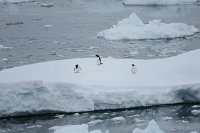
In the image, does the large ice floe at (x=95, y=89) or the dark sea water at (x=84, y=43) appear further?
the large ice floe at (x=95, y=89)

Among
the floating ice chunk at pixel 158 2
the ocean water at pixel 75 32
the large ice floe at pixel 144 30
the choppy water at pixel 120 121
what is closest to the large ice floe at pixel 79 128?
the choppy water at pixel 120 121

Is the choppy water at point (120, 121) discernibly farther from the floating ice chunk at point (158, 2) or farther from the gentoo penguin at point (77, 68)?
the floating ice chunk at point (158, 2)

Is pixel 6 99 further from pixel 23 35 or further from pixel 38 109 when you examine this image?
pixel 23 35

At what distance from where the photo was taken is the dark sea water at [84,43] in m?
13.0

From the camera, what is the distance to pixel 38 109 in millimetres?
13781

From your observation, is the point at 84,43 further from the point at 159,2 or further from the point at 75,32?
the point at 159,2

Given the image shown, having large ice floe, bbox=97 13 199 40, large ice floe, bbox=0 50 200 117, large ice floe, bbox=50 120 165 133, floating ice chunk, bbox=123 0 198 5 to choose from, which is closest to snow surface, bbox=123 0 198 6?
floating ice chunk, bbox=123 0 198 5

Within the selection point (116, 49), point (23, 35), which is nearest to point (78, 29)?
point (23, 35)

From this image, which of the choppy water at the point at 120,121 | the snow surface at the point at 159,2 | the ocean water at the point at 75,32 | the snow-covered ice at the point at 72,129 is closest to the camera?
the snow-covered ice at the point at 72,129

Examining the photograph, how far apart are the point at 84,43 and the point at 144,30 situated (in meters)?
3.97

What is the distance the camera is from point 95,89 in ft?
46.4

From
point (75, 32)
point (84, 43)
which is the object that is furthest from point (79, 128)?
point (75, 32)

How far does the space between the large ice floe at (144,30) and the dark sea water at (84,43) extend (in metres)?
0.71

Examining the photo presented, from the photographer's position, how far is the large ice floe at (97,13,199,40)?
27.3 metres
